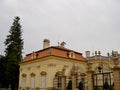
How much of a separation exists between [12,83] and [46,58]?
13584 millimetres

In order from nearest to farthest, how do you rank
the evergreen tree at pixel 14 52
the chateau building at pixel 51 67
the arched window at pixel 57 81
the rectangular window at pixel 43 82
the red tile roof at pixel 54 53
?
1. the arched window at pixel 57 81
2. the chateau building at pixel 51 67
3. the rectangular window at pixel 43 82
4. the red tile roof at pixel 54 53
5. the evergreen tree at pixel 14 52

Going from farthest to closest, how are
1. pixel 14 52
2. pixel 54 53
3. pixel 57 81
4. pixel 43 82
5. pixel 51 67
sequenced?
1. pixel 14 52
2. pixel 54 53
3. pixel 43 82
4. pixel 51 67
5. pixel 57 81

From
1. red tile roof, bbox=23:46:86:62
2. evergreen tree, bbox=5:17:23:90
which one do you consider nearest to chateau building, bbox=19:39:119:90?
red tile roof, bbox=23:46:86:62

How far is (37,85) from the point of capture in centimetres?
2919

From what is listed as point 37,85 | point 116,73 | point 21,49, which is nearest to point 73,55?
point 37,85

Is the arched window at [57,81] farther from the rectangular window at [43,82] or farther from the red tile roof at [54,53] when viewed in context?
the red tile roof at [54,53]

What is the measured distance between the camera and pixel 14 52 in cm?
3881

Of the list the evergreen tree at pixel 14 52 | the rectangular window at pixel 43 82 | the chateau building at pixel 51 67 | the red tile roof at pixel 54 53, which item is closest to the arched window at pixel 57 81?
the chateau building at pixel 51 67

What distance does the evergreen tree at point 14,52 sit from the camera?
37.2 metres

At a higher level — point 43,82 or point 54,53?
point 54,53

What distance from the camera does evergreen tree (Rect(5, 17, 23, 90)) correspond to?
37188mm

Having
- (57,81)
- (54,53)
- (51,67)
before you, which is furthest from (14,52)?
(57,81)

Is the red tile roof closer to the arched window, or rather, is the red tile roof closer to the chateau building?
the chateau building

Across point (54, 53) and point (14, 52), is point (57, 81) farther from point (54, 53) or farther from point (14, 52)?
point (14, 52)
